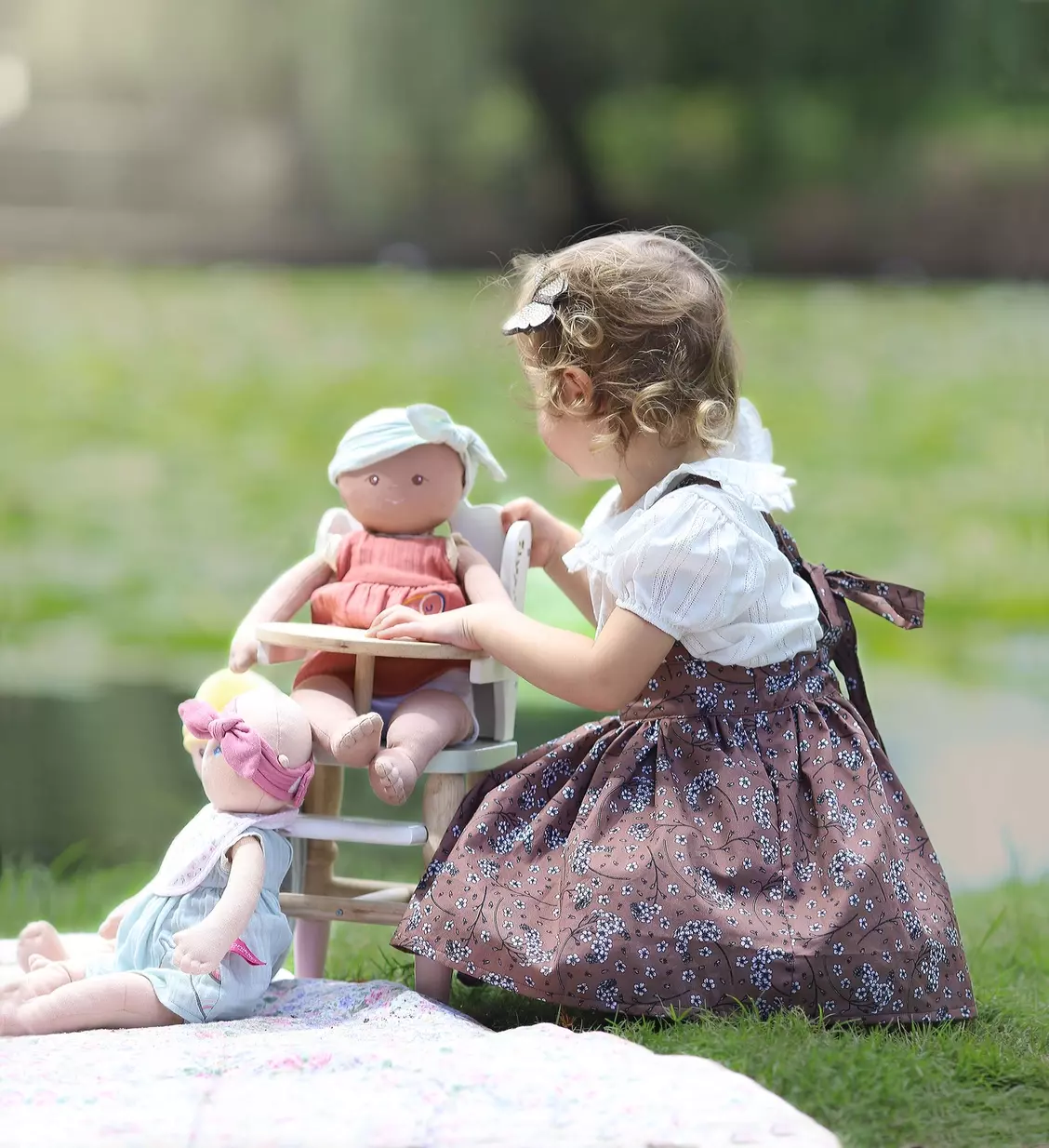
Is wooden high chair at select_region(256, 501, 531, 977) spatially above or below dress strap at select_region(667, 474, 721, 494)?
below

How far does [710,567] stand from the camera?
182 cm

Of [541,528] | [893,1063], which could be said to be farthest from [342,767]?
[893,1063]

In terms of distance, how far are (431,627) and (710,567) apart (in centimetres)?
39

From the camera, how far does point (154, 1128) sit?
4.80ft

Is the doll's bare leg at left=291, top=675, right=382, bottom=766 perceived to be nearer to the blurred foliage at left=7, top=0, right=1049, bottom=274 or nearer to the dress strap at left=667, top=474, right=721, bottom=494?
the dress strap at left=667, top=474, right=721, bottom=494

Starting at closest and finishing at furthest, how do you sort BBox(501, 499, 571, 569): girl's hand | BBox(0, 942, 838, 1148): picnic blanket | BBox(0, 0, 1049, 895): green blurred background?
BBox(0, 942, 838, 1148): picnic blanket < BBox(501, 499, 571, 569): girl's hand < BBox(0, 0, 1049, 895): green blurred background

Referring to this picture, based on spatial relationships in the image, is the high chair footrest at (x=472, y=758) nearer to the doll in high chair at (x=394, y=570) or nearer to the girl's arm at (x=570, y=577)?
the doll in high chair at (x=394, y=570)

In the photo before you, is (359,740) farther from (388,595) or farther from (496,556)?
(496,556)

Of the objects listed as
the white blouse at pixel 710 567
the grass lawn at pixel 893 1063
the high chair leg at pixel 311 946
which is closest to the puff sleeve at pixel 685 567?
the white blouse at pixel 710 567

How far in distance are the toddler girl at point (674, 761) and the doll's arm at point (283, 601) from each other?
0.70ft

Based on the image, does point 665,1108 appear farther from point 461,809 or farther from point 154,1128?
point 461,809

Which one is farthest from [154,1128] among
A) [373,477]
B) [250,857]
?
[373,477]

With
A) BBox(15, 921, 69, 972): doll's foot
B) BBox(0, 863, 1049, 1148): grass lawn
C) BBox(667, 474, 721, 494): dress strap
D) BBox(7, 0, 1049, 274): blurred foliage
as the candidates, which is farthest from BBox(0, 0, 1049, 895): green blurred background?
BBox(667, 474, 721, 494): dress strap

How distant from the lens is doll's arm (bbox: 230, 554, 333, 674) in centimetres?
207
